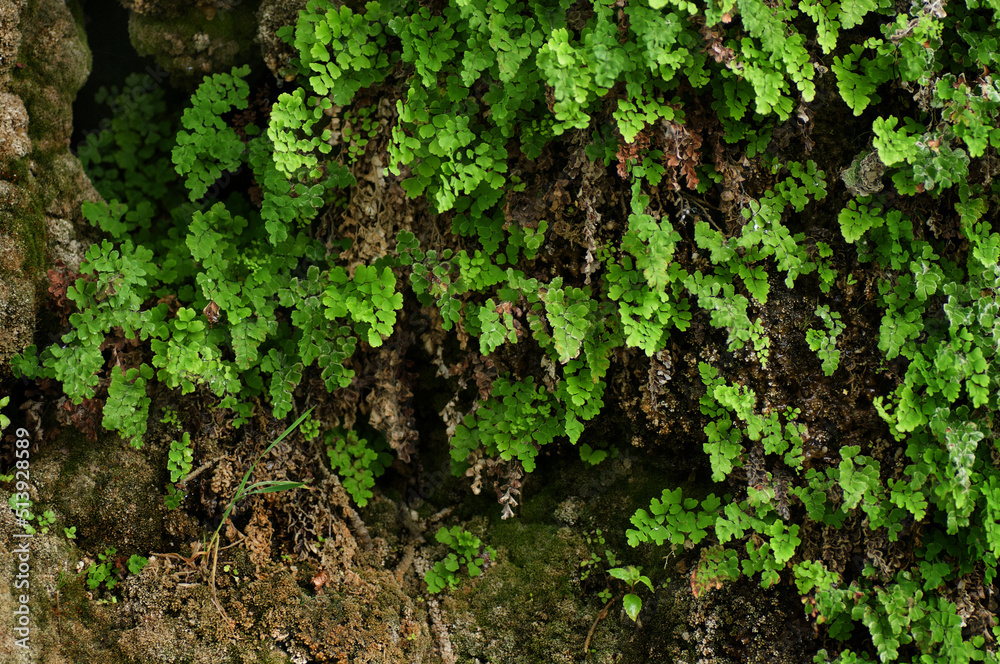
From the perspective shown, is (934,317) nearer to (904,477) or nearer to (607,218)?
(904,477)

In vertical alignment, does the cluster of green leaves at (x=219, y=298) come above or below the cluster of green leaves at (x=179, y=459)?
above

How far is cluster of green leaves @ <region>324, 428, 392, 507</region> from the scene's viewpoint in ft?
12.0

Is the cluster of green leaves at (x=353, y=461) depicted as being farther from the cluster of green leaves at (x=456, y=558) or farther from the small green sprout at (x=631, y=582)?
the small green sprout at (x=631, y=582)

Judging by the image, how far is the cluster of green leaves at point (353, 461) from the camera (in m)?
3.66

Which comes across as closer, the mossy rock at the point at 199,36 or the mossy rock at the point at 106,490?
the mossy rock at the point at 106,490

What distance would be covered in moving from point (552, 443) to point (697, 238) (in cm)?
148

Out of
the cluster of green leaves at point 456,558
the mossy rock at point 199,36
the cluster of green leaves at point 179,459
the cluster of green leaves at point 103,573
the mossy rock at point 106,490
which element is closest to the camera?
the cluster of green leaves at point 103,573

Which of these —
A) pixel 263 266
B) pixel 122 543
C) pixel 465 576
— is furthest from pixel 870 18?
pixel 122 543

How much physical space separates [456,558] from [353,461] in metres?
0.82

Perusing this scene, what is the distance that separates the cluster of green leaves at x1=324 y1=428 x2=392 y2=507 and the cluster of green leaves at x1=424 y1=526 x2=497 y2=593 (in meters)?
0.50

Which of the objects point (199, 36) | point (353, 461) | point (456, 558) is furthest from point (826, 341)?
point (199, 36)

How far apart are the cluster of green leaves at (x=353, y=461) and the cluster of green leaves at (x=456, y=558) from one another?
0.50 meters

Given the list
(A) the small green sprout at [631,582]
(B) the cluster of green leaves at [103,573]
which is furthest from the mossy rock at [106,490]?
(A) the small green sprout at [631,582]

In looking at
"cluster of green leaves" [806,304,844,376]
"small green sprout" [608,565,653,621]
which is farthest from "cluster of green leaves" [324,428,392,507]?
"cluster of green leaves" [806,304,844,376]
